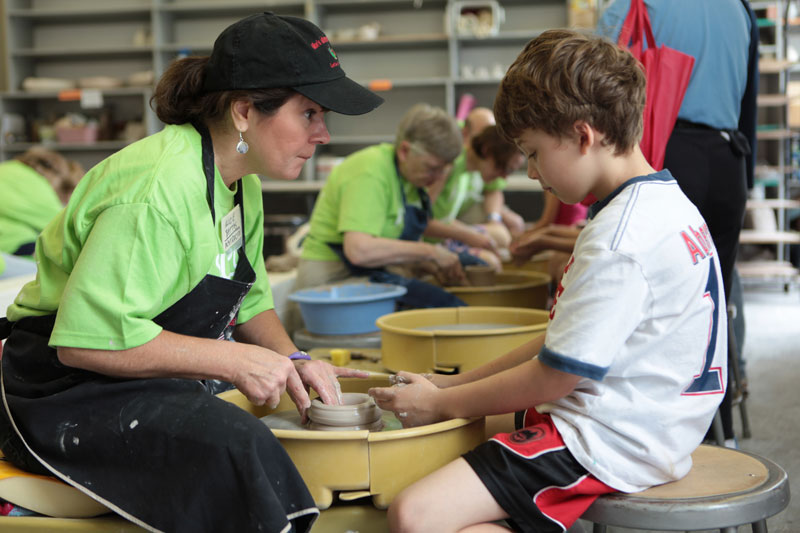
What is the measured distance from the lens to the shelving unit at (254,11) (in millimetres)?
7688

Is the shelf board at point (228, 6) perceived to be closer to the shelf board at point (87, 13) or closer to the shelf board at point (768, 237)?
the shelf board at point (87, 13)

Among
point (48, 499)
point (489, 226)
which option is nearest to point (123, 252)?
point (48, 499)

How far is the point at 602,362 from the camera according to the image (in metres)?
1.27

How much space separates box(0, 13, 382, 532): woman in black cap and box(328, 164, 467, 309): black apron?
1494 mm

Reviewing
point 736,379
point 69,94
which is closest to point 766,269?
point 736,379

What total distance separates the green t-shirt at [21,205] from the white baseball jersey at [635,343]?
3891 millimetres

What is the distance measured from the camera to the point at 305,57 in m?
1.49

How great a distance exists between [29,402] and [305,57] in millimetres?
810

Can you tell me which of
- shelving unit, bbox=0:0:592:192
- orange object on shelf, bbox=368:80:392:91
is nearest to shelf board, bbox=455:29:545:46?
shelving unit, bbox=0:0:592:192

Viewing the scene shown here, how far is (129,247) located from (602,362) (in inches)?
31.7

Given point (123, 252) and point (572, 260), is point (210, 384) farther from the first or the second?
point (572, 260)

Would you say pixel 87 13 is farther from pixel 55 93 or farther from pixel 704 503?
pixel 704 503

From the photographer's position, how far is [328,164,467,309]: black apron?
10.2 ft

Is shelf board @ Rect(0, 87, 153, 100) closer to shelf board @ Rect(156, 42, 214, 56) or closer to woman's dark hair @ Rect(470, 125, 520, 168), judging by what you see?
shelf board @ Rect(156, 42, 214, 56)
